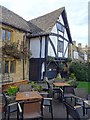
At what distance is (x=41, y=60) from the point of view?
17.3m

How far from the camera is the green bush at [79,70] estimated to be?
1911cm

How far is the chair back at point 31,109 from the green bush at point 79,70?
570 inches

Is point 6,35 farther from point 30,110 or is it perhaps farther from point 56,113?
point 30,110

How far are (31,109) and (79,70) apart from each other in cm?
1500

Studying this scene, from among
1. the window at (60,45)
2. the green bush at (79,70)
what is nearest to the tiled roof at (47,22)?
the window at (60,45)

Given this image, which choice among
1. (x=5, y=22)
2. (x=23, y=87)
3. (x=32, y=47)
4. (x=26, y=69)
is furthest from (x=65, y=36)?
(x=23, y=87)

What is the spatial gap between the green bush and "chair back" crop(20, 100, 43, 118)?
14467 millimetres

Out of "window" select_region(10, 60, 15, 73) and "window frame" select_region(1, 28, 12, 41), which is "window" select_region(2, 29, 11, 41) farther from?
"window" select_region(10, 60, 15, 73)

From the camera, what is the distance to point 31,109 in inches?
202

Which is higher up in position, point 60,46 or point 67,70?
point 60,46

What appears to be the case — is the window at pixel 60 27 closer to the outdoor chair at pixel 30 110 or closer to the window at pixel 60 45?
the window at pixel 60 45

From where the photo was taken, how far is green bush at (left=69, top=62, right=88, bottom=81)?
1911 centimetres

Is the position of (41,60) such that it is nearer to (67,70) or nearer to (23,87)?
(67,70)

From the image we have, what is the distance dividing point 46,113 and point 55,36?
1272cm
